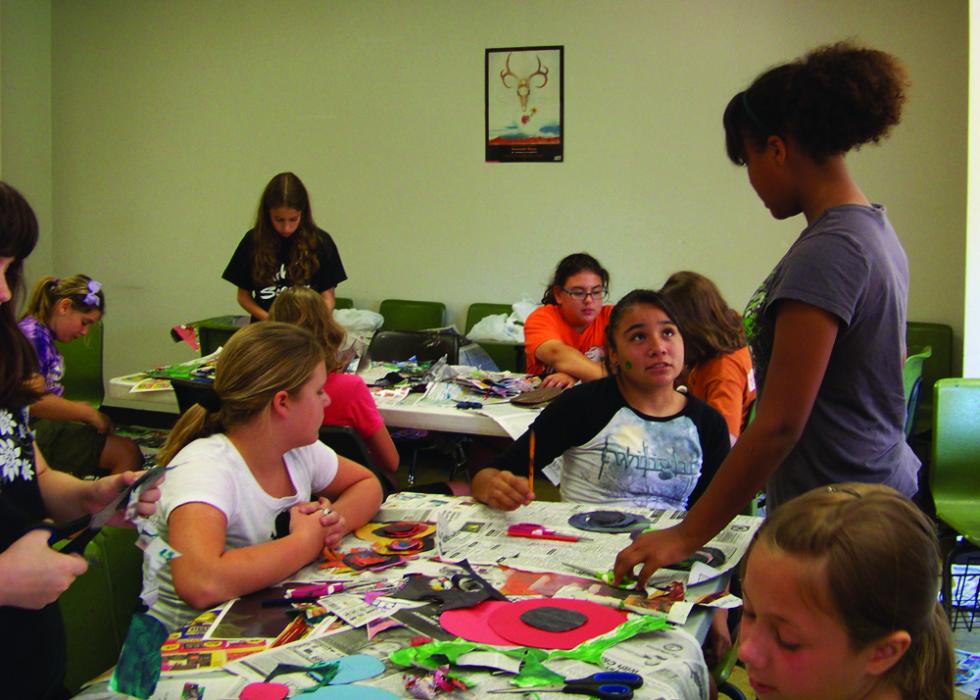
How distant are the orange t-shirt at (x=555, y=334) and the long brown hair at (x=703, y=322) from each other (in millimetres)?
1035

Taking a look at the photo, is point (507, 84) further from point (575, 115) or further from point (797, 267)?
point (797, 267)

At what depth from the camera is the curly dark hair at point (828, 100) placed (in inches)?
63.2

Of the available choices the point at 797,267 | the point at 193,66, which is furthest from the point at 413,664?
the point at 193,66

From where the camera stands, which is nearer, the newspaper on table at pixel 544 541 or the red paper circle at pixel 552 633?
the red paper circle at pixel 552 633

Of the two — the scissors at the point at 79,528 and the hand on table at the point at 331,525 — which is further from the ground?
the scissors at the point at 79,528

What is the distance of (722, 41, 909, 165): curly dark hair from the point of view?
1606 mm

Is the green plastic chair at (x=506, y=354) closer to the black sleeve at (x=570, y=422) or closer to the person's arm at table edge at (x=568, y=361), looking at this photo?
the person's arm at table edge at (x=568, y=361)

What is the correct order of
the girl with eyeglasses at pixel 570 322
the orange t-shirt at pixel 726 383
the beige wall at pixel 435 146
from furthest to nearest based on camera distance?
the beige wall at pixel 435 146, the girl with eyeglasses at pixel 570 322, the orange t-shirt at pixel 726 383

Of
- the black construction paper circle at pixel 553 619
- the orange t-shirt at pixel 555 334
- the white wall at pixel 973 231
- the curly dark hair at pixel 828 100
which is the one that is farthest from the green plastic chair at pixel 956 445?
the black construction paper circle at pixel 553 619

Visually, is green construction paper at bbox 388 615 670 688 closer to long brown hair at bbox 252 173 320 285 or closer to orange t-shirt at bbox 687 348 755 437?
orange t-shirt at bbox 687 348 755 437

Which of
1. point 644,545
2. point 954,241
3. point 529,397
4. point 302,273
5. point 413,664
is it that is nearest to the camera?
point 413,664

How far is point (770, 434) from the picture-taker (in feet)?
5.25

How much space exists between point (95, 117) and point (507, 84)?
319cm

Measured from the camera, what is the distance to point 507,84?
19.9ft
